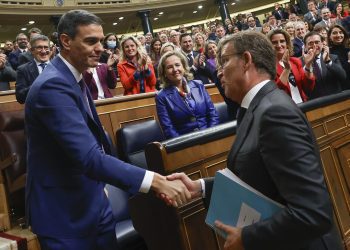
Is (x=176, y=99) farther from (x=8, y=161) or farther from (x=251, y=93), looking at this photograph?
(x=251, y=93)

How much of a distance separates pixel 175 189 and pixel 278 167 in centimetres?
40

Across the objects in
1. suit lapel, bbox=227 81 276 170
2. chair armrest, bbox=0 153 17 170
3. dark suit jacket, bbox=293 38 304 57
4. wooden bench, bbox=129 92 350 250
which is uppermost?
dark suit jacket, bbox=293 38 304 57

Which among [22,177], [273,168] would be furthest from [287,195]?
[22,177]

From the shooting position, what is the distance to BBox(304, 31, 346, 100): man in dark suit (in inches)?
83.0

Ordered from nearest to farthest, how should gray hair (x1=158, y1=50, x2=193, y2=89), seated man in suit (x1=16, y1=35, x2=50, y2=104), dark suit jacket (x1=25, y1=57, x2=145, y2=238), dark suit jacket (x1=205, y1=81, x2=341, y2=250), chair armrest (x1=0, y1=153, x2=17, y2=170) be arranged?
dark suit jacket (x1=205, y1=81, x2=341, y2=250) → dark suit jacket (x1=25, y1=57, x2=145, y2=238) → chair armrest (x1=0, y1=153, x2=17, y2=170) → gray hair (x1=158, y1=50, x2=193, y2=89) → seated man in suit (x1=16, y1=35, x2=50, y2=104)

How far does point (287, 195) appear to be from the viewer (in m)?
0.60

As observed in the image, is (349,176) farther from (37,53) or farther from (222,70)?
(37,53)

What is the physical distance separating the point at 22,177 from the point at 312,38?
5.81ft

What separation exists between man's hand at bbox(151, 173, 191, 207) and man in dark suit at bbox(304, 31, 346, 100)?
55.2 inches

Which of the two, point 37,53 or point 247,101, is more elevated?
point 37,53

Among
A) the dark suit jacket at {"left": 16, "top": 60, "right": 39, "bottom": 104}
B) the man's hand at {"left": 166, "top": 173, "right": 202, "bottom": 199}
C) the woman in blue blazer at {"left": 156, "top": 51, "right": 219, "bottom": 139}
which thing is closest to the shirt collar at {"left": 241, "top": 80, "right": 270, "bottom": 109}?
the man's hand at {"left": 166, "top": 173, "right": 202, "bottom": 199}

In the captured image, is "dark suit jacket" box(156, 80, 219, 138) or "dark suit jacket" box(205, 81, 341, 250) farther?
"dark suit jacket" box(156, 80, 219, 138)

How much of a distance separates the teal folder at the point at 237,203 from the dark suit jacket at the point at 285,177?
2cm

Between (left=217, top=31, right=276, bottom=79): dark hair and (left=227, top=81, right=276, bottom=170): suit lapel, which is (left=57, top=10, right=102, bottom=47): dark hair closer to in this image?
(left=217, top=31, right=276, bottom=79): dark hair
